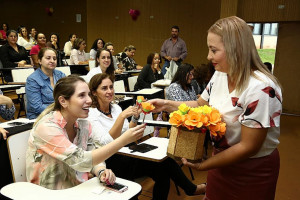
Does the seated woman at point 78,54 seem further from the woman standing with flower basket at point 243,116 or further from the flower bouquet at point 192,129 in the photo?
the woman standing with flower basket at point 243,116

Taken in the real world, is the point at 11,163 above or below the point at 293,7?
below

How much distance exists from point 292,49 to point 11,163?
6637 mm

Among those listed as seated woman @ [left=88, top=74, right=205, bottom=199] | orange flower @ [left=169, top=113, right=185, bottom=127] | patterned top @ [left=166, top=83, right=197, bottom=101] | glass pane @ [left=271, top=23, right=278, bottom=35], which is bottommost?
seated woman @ [left=88, top=74, right=205, bottom=199]

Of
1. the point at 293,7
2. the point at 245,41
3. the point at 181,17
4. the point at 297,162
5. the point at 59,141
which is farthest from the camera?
the point at 181,17

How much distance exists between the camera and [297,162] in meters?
4.18

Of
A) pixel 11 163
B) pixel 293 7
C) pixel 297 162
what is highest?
pixel 293 7

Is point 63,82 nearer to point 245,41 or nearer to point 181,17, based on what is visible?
point 245,41

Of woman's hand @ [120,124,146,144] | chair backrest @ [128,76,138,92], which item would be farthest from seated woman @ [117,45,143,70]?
woman's hand @ [120,124,146,144]

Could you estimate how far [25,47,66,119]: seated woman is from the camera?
355 centimetres

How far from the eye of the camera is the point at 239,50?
1.24m

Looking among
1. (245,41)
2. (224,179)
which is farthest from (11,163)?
(245,41)

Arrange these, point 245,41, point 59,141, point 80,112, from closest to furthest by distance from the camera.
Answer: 1. point 245,41
2. point 59,141
3. point 80,112

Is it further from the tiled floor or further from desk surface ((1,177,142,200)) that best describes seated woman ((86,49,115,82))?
desk surface ((1,177,142,200))

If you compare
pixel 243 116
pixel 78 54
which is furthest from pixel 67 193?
pixel 78 54
